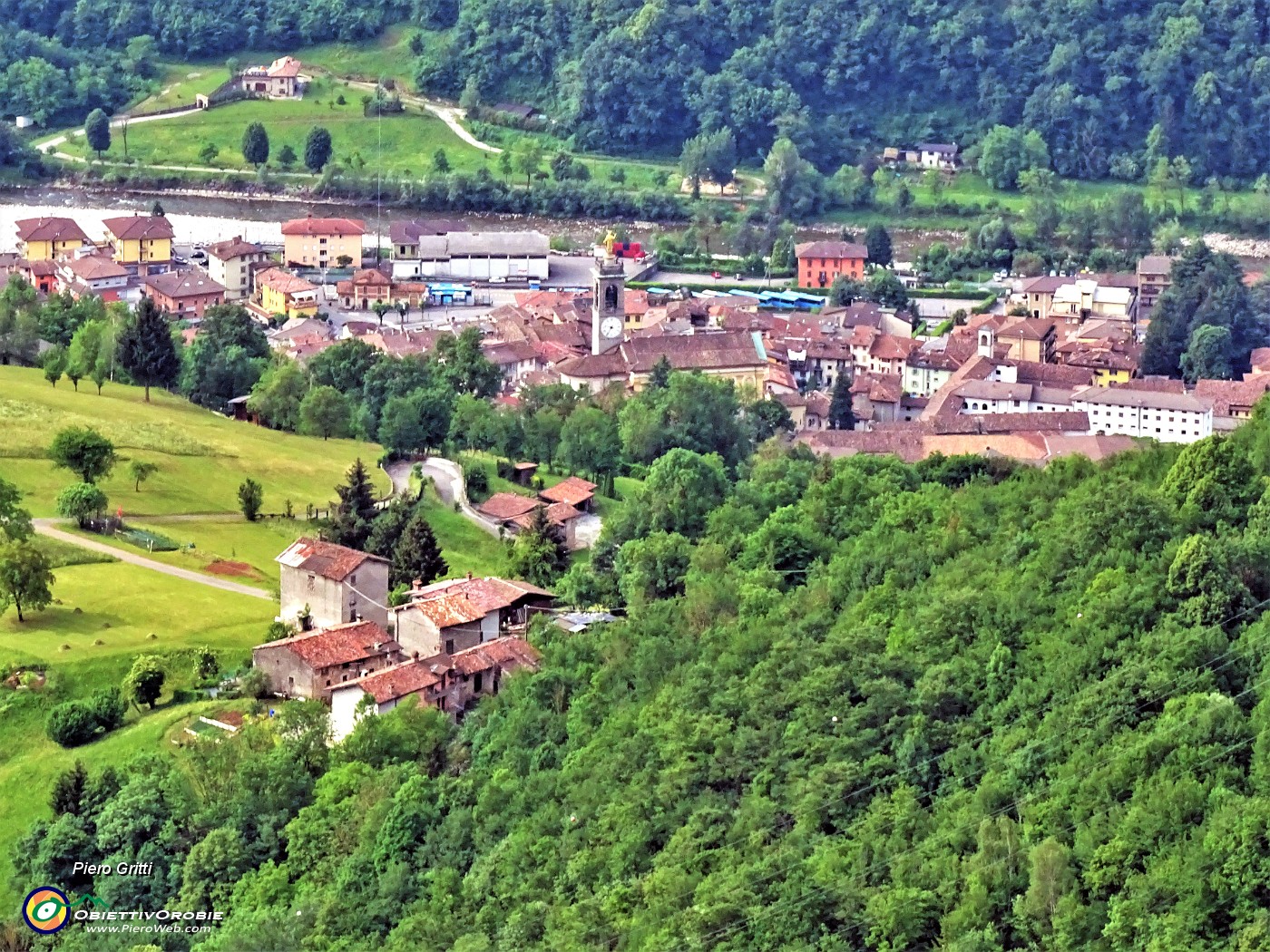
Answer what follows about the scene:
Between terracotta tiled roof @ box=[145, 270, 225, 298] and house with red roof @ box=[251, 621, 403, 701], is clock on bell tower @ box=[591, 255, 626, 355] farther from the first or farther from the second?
house with red roof @ box=[251, 621, 403, 701]

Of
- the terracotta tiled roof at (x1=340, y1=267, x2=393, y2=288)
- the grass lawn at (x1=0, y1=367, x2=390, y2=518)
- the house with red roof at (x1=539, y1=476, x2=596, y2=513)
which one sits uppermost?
the grass lawn at (x1=0, y1=367, x2=390, y2=518)

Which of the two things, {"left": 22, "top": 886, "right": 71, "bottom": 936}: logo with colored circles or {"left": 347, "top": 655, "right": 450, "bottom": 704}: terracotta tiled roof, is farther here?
{"left": 347, "top": 655, "right": 450, "bottom": 704}: terracotta tiled roof

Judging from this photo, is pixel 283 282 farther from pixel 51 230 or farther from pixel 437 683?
pixel 437 683

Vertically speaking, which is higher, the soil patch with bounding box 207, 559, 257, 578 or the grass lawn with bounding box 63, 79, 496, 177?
the grass lawn with bounding box 63, 79, 496, 177

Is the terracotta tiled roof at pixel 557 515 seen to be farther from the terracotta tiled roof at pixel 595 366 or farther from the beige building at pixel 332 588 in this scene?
the terracotta tiled roof at pixel 595 366

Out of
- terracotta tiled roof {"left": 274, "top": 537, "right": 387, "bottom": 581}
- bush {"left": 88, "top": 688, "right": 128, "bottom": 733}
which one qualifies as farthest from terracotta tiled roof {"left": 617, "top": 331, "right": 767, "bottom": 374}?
bush {"left": 88, "top": 688, "right": 128, "bottom": 733}

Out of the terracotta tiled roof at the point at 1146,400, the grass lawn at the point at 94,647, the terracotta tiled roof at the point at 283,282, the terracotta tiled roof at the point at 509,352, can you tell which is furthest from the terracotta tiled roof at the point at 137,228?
the grass lawn at the point at 94,647

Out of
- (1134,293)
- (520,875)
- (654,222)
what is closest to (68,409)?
(520,875)
